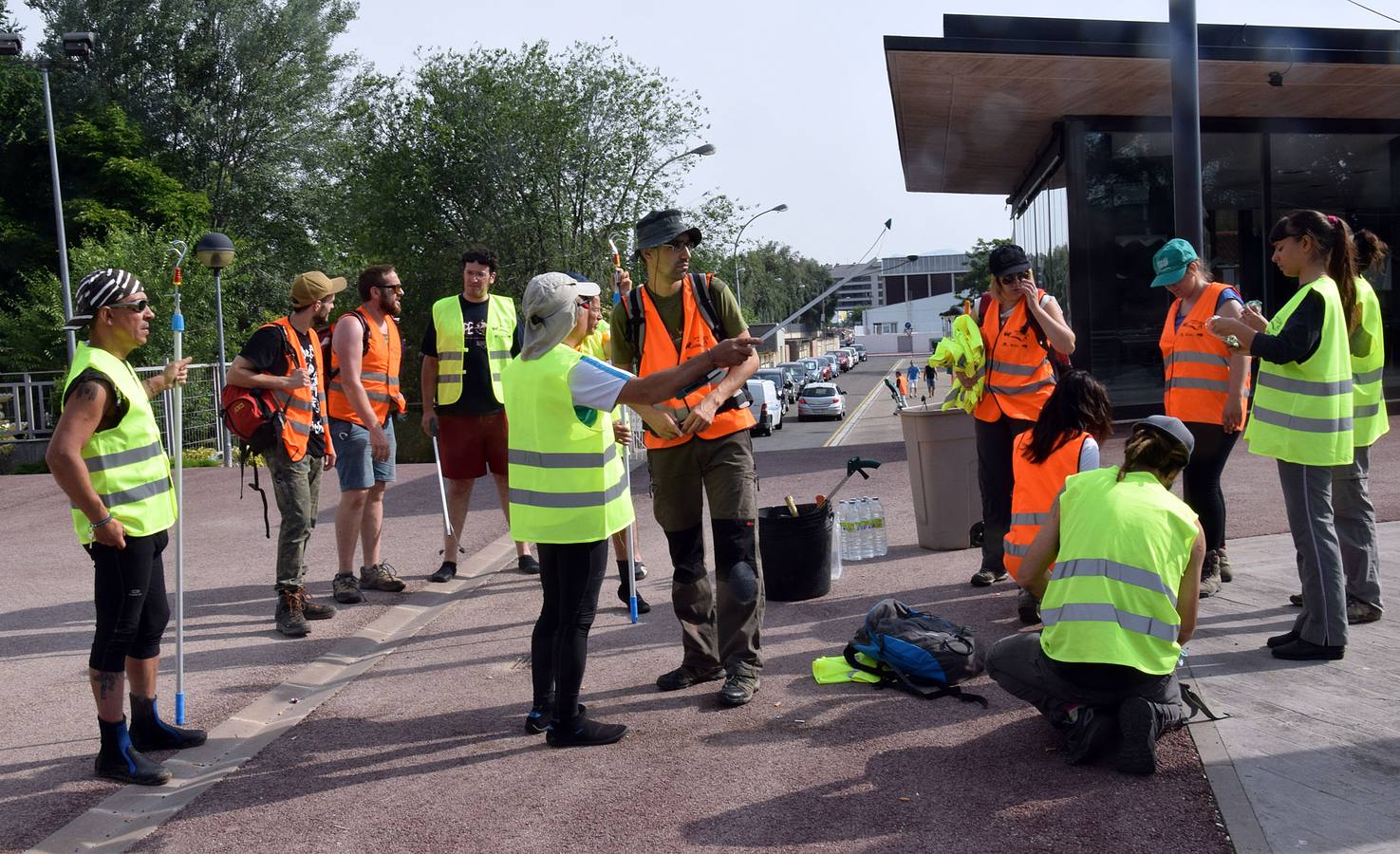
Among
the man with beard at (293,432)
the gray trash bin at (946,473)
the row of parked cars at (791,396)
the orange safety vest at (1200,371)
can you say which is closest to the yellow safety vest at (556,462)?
the man with beard at (293,432)

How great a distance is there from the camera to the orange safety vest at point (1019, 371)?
6836 mm

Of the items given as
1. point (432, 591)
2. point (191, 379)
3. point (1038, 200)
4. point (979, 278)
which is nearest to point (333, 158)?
point (191, 379)

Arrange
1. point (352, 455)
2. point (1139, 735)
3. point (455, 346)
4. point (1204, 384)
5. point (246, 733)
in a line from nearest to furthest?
point (1139, 735), point (246, 733), point (1204, 384), point (352, 455), point (455, 346)

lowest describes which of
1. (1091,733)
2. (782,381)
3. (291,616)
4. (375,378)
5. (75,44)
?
(1091,733)

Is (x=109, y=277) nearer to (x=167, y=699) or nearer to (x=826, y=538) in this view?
(x=167, y=699)

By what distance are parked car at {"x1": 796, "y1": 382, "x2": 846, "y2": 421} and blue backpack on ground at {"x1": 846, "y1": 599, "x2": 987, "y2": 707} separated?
3721cm

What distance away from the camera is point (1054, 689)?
4.25m

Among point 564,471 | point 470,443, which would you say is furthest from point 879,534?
point 564,471

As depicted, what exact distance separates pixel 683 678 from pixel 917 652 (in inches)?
40.9

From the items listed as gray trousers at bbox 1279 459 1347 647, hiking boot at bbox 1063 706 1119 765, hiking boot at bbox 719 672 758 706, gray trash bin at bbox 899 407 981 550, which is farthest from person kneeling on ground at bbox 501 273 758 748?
gray trash bin at bbox 899 407 981 550

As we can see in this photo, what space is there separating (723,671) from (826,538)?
169 cm

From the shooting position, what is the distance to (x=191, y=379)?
21.9 m

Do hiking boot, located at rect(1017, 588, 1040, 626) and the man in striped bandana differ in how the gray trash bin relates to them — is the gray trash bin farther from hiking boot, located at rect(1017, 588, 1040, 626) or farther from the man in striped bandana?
the man in striped bandana

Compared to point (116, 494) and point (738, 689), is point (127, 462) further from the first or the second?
point (738, 689)
